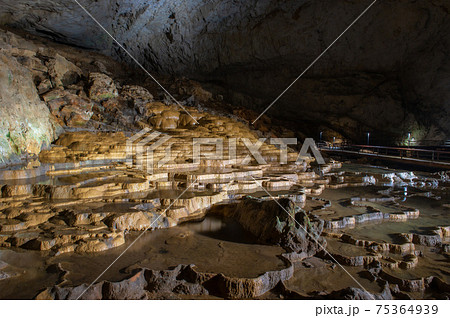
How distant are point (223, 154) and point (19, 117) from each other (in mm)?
6816

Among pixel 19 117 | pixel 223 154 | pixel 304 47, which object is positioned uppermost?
pixel 304 47

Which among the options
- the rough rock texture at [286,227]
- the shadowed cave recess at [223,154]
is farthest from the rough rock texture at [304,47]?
the rough rock texture at [286,227]

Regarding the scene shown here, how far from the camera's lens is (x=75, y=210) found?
5.49 metres

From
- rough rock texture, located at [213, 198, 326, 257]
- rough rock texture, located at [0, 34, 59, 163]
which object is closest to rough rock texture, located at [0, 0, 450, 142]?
rough rock texture, located at [0, 34, 59, 163]

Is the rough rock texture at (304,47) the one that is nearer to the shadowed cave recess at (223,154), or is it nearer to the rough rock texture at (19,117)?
the shadowed cave recess at (223,154)

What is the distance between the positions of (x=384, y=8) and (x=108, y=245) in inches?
602

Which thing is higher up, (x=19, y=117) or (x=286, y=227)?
(x=19, y=117)

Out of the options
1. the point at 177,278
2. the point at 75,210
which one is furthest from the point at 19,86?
the point at 177,278

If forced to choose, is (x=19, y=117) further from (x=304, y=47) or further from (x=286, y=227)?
(x=304, y=47)

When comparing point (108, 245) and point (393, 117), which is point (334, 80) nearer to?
point (393, 117)

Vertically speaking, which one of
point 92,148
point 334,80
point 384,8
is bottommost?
point 92,148

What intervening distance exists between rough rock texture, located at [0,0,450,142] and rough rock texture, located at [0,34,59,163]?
5.99m

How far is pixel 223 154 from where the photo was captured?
11828mm

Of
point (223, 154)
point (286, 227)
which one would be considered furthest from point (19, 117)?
point (286, 227)
